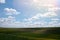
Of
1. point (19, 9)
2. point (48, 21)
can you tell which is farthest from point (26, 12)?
point (48, 21)

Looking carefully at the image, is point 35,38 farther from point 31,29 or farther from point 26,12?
point 26,12

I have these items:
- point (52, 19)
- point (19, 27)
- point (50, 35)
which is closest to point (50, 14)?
point (52, 19)

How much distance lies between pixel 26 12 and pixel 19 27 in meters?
0.23

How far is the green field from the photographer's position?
2768mm

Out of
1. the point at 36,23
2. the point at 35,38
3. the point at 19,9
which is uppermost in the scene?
the point at 19,9

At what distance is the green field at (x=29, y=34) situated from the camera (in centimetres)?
277

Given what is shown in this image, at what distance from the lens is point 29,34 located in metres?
2.78

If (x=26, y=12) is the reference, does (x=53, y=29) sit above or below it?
below

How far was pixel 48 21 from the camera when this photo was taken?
111 inches

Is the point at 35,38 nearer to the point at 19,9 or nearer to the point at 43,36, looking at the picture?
the point at 43,36

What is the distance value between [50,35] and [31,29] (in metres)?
0.28

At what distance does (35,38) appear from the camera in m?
2.75

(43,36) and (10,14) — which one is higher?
(10,14)

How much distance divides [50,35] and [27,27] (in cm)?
34
